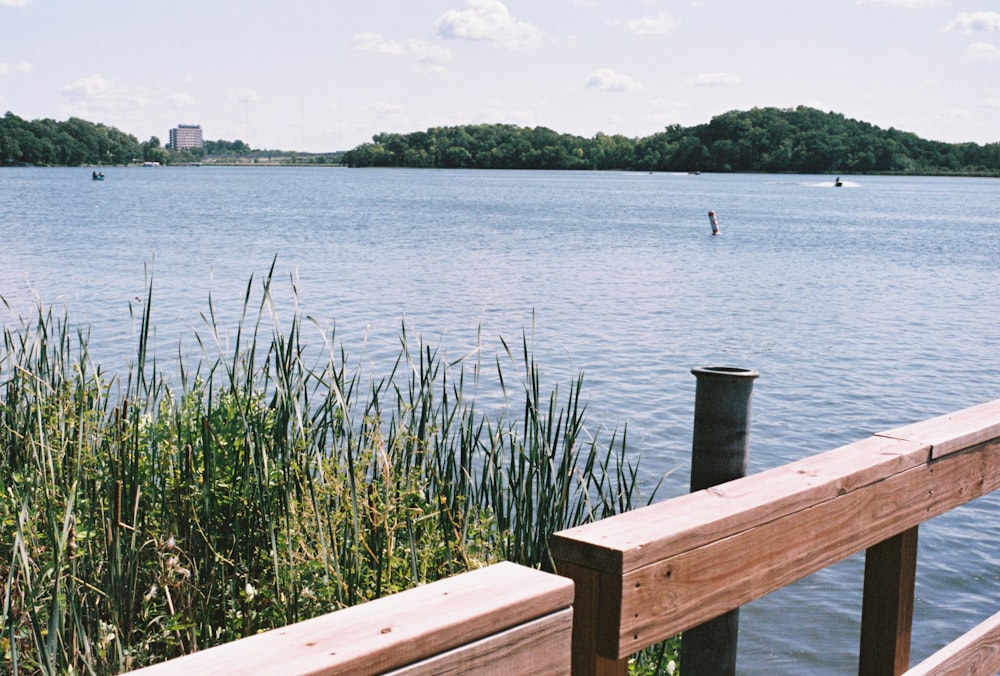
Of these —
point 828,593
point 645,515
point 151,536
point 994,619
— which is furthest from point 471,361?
point 645,515

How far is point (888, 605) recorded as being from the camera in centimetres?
221

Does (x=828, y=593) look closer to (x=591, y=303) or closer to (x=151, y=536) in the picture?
(x=151, y=536)

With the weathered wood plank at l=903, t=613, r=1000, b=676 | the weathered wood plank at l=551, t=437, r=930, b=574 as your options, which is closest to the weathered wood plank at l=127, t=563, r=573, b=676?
the weathered wood plank at l=551, t=437, r=930, b=574

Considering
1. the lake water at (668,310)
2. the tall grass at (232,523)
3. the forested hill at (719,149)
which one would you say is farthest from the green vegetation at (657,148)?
the tall grass at (232,523)

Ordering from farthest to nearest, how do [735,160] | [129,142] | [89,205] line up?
[129,142]
[735,160]
[89,205]

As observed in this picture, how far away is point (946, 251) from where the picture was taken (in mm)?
39281

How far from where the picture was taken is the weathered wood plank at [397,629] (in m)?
1.02

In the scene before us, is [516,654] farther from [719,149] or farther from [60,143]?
[60,143]

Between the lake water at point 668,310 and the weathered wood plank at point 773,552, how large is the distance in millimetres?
2670

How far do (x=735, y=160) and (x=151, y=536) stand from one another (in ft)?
517

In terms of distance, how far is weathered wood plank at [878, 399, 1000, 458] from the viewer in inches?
85.0

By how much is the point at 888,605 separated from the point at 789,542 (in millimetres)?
612

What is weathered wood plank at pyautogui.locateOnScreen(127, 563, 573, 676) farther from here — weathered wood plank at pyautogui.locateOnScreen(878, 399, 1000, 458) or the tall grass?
the tall grass

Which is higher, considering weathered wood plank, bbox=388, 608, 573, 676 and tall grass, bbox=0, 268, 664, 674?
weathered wood plank, bbox=388, 608, 573, 676
